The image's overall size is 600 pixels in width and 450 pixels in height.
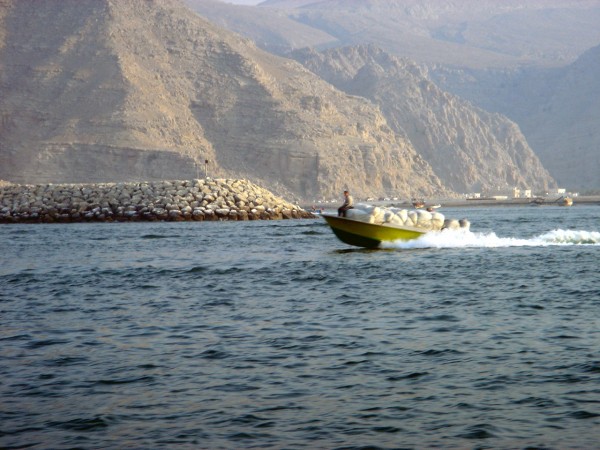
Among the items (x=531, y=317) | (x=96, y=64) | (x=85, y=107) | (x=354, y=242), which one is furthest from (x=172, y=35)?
(x=531, y=317)

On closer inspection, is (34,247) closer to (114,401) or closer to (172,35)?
(114,401)

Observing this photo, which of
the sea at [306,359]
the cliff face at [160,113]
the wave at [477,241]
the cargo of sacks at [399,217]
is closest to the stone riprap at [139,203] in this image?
the wave at [477,241]

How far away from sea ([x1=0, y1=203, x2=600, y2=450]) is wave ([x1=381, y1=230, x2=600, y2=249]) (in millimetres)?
7787

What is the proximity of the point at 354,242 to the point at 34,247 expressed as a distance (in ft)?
54.7

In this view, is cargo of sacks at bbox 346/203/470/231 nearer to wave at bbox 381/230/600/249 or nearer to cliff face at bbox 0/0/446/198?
wave at bbox 381/230/600/249

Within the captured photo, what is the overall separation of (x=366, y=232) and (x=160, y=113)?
5245 inches

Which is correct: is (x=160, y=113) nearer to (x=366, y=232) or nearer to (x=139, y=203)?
(x=139, y=203)

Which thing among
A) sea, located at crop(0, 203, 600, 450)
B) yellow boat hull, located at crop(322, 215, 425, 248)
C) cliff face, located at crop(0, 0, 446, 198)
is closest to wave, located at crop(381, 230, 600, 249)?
yellow boat hull, located at crop(322, 215, 425, 248)

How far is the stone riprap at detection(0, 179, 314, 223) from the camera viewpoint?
259 feet

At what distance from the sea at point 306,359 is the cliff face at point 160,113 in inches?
4912

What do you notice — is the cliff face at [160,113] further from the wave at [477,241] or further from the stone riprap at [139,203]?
the wave at [477,241]

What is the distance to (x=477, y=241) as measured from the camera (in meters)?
37.4

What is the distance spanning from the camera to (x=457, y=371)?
13.0 metres

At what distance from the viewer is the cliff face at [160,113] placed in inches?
5920
